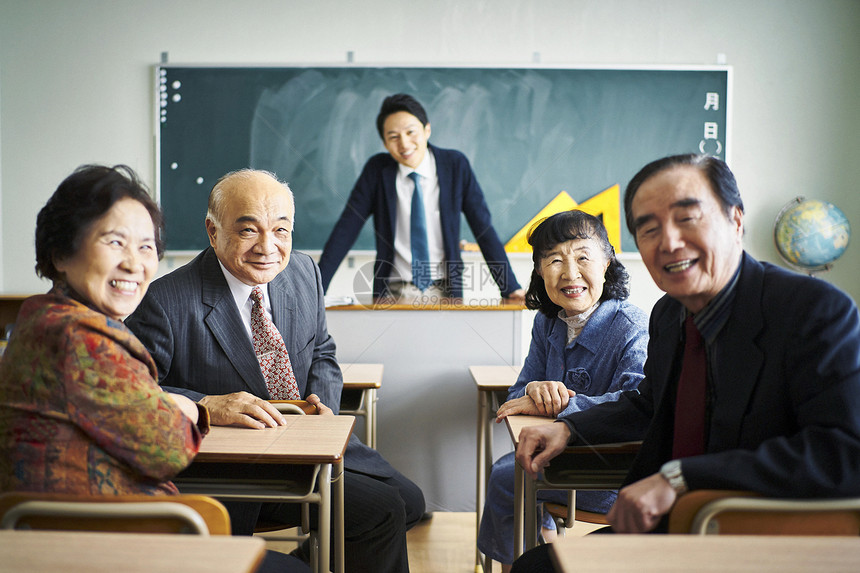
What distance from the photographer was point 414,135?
3.72 m

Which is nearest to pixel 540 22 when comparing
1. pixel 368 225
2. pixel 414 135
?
pixel 414 135

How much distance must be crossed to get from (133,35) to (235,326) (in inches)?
120

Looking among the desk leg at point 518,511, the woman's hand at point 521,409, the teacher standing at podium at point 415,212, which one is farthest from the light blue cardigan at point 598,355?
the teacher standing at podium at point 415,212

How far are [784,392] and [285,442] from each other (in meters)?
0.90

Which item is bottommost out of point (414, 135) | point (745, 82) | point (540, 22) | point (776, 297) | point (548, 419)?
point (548, 419)

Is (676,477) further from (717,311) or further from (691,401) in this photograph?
A: (717,311)

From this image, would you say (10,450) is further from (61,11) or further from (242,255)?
(61,11)

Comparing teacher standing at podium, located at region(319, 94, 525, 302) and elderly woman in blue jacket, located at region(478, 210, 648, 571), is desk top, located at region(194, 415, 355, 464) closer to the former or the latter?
elderly woman in blue jacket, located at region(478, 210, 648, 571)

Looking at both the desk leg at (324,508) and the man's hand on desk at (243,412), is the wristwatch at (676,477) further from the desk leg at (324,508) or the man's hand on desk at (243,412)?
the man's hand on desk at (243,412)

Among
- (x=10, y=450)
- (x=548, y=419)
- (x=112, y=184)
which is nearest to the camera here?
(x=10, y=450)

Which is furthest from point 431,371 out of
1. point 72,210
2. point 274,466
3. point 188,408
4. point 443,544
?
point 72,210

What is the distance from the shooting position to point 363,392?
7.70ft

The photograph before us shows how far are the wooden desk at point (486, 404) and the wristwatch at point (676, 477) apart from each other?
1198 millimetres

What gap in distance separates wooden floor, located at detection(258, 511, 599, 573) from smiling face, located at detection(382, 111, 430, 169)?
79.7 inches
